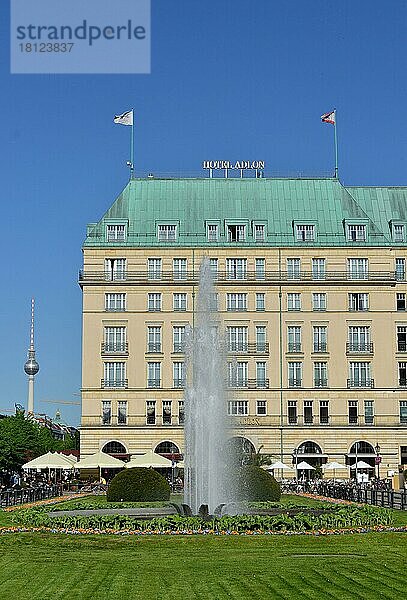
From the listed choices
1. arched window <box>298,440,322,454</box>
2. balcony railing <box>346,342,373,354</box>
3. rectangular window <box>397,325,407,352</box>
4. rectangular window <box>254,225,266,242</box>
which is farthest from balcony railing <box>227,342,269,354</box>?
rectangular window <box>397,325,407,352</box>

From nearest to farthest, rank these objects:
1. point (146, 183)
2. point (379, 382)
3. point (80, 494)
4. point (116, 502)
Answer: point (116, 502) < point (80, 494) < point (379, 382) < point (146, 183)

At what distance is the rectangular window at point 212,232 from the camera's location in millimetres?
103562

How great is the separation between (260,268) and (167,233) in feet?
33.0

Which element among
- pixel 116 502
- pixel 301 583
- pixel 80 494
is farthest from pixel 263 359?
pixel 301 583

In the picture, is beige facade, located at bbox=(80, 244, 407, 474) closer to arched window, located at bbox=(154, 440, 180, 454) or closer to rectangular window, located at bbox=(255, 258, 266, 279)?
rectangular window, located at bbox=(255, 258, 266, 279)

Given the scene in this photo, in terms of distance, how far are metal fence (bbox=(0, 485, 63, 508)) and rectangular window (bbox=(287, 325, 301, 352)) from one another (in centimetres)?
3802

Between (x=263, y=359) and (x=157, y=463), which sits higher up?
(x=263, y=359)

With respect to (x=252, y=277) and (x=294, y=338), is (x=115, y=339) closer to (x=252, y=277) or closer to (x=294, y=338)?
(x=252, y=277)

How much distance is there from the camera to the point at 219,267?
102062 millimetres

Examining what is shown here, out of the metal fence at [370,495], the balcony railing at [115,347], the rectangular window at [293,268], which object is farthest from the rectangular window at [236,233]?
the metal fence at [370,495]

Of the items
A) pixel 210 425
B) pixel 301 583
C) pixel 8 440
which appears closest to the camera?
pixel 301 583

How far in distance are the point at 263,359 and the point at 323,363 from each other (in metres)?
5.91

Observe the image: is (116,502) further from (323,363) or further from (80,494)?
(323,363)

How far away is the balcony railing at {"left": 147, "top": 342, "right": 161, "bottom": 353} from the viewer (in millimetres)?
101438
